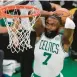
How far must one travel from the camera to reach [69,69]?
12.4 feet

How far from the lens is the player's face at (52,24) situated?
264 centimetres

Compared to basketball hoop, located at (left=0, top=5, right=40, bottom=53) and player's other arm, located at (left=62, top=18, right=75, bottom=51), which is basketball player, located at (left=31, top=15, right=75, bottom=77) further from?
basketball hoop, located at (left=0, top=5, right=40, bottom=53)

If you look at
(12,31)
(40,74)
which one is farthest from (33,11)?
(40,74)

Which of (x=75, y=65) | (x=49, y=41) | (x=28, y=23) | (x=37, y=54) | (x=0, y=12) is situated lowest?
(x=75, y=65)

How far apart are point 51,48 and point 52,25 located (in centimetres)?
26

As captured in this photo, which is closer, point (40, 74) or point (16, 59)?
point (40, 74)

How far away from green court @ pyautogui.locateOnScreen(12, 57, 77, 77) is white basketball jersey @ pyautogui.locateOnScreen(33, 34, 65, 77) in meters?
0.74

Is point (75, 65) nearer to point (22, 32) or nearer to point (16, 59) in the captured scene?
point (16, 59)

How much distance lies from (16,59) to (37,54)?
0.43 meters

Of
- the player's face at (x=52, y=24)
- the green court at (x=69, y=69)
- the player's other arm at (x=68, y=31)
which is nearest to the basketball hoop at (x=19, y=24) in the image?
the player's face at (x=52, y=24)

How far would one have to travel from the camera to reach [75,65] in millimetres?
3893

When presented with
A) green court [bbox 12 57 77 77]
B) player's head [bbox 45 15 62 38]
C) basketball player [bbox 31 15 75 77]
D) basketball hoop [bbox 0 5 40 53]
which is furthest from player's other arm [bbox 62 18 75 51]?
green court [bbox 12 57 77 77]

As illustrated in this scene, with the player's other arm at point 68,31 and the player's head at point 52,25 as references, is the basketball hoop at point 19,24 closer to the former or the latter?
the player's head at point 52,25

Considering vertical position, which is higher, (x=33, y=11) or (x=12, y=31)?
(x=33, y=11)
